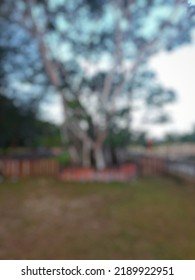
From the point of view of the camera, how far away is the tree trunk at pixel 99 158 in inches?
147

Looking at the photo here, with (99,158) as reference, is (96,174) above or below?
below

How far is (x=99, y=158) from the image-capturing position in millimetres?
3801

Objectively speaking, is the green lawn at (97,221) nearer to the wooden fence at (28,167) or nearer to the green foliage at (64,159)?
the wooden fence at (28,167)

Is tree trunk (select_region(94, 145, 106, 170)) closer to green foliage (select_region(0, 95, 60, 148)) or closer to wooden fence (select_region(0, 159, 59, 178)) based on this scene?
wooden fence (select_region(0, 159, 59, 178))


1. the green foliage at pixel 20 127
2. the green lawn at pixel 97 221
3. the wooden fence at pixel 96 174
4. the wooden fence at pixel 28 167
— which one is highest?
the green foliage at pixel 20 127

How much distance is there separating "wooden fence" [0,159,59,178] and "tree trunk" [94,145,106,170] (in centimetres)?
53

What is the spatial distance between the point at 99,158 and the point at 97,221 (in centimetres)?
183

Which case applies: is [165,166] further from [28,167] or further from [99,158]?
[28,167]

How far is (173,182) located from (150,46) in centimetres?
157

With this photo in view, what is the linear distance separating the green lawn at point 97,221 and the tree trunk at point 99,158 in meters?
0.65

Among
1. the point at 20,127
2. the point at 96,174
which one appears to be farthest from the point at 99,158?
the point at 20,127

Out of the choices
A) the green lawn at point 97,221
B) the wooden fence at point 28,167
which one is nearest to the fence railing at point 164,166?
the green lawn at point 97,221

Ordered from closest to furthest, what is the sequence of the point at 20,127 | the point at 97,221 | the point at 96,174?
1. the point at 97,221
2. the point at 96,174
3. the point at 20,127

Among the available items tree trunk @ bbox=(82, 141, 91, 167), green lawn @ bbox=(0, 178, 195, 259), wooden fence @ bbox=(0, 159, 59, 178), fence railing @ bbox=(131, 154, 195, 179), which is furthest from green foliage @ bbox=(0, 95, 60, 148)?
fence railing @ bbox=(131, 154, 195, 179)
